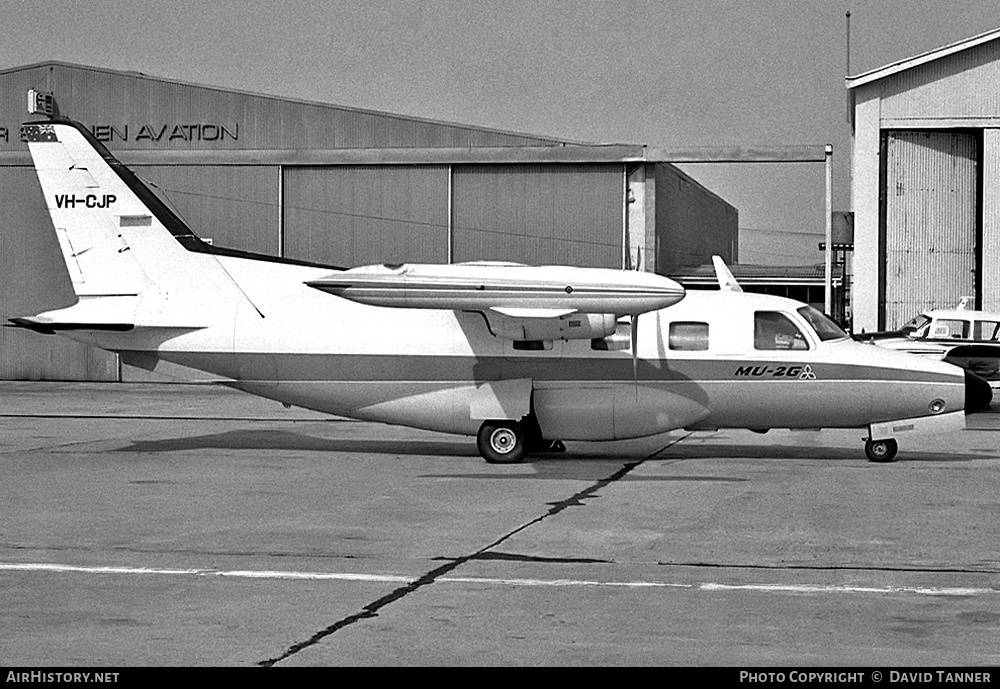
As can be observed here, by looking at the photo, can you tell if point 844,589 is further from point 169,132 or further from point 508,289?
point 169,132

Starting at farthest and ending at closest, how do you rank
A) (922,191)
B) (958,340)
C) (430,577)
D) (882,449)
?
(922,191) < (958,340) < (882,449) < (430,577)

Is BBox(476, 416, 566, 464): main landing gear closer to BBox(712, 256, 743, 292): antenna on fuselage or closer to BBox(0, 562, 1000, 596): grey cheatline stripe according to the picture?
BBox(712, 256, 743, 292): antenna on fuselage

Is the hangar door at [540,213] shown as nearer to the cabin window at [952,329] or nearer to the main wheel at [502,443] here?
the cabin window at [952,329]

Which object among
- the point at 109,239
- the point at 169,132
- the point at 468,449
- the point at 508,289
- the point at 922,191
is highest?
the point at 169,132

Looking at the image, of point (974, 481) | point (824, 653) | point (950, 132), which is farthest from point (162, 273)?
point (950, 132)

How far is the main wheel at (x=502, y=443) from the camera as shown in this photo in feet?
55.6

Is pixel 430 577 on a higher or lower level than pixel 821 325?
lower

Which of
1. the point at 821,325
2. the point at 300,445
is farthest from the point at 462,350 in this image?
the point at 821,325

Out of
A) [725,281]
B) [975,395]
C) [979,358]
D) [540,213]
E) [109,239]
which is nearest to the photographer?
[975,395]

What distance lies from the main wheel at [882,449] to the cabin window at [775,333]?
1701 mm

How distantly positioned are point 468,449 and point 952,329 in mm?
10890

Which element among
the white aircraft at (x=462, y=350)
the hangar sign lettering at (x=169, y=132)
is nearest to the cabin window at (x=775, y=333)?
the white aircraft at (x=462, y=350)

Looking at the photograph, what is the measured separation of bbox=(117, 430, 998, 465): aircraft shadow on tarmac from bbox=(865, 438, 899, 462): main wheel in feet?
1.14

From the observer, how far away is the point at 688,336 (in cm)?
1708
